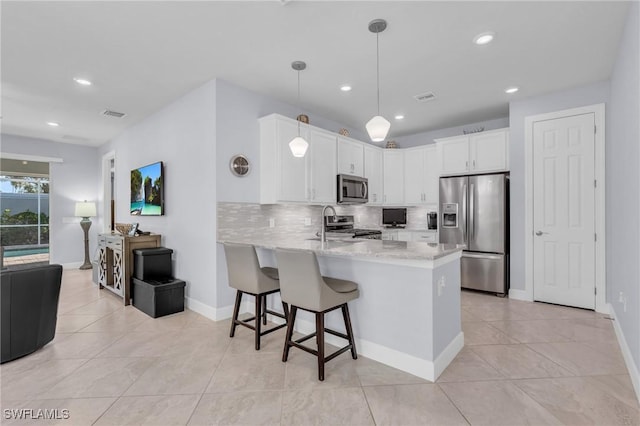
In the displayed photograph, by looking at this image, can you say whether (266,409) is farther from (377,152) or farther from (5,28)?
(377,152)

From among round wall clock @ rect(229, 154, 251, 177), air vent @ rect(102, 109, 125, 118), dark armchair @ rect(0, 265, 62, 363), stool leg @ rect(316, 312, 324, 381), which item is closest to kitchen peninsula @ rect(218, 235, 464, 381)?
stool leg @ rect(316, 312, 324, 381)

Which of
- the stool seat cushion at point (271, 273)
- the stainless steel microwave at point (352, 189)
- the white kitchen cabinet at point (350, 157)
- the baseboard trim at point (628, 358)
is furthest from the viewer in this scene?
the white kitchen cabinet at point (350, 157)

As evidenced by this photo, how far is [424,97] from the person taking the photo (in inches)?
158

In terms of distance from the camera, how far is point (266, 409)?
6.01ft

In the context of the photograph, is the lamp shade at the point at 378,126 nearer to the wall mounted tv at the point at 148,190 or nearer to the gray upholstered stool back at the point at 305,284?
the gray upholstered stool back at the point at 305,284

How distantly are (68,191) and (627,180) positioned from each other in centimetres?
876

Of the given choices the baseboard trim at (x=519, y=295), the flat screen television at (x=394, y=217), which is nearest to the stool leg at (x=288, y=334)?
the baseboard trim at (x=519, y=295)

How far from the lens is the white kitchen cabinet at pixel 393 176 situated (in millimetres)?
5664

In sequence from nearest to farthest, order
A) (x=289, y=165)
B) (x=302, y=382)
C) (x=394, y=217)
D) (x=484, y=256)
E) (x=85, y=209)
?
(x=302, y=382), (x=289, y=165), (x=484, y=256), (x=394, y=217), (x=85, y=209)

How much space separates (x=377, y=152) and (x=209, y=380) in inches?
177

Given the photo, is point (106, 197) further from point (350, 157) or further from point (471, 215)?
point (471, 215)

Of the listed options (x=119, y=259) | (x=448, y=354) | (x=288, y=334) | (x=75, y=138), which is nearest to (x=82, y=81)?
(x=119, y=259)

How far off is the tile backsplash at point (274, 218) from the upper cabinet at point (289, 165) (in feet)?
0.80

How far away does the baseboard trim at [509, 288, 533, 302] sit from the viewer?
13.3 ft
